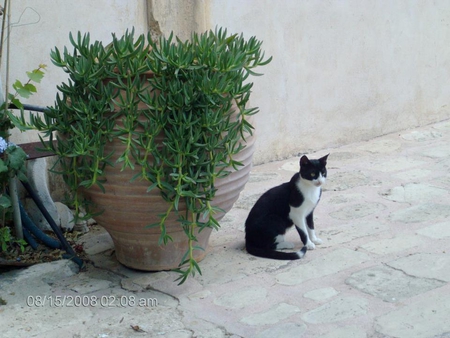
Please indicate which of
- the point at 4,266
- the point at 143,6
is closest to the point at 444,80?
the point at 143,6

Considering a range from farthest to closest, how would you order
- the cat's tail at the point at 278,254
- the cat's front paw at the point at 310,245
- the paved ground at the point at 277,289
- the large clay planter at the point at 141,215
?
the cat's front paw at the point at 310,245 → the cat's tail at the point at 278,254 → the large clay planter at the point at 141,215 → the paved ground at the point at 277,289

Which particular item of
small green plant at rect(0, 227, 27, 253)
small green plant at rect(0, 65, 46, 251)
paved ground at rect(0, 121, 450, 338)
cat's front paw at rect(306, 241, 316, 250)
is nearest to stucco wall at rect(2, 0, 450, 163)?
small green plant at rect(0, 65, 46, 251)

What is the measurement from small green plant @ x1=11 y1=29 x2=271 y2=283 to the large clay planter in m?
0.07

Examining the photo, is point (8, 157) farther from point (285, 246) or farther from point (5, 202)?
point (285, 246)

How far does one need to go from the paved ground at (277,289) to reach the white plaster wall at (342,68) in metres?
1.51

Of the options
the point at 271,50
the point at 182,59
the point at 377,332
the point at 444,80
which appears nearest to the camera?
the point at 377,332

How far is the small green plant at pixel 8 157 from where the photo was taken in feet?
11.7

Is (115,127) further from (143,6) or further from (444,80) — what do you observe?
(444,80)

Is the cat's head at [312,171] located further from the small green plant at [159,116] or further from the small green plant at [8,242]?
the small green plant at [8,242]

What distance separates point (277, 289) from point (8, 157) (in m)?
1.57

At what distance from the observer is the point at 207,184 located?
3.37 meters

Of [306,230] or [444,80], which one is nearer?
[306,230]

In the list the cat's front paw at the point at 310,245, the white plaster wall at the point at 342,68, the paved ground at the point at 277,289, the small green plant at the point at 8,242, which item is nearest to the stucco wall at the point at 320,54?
the white plaster wall at the point at 342,68

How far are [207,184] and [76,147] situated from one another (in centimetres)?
67
